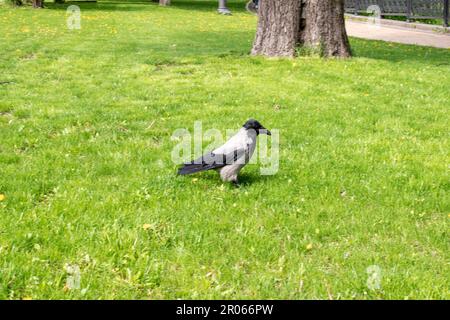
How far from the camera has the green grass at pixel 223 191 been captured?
395 centimetres

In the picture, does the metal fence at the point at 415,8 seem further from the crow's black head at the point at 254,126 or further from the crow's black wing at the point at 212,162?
the crow's black wing at the point at 212,162

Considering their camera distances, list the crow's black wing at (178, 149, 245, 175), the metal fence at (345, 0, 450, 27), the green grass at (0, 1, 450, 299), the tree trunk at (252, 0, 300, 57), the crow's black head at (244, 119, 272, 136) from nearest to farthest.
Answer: the green grass at (0, 1, 450, 299) < the crow's black wing at (178, 149, 245, 175) < the crow's black head at (244, 119, 272, 136) < the tree trunk at (252, 0, 300, 57) < the metal fence at (345, 0, 450, 27)

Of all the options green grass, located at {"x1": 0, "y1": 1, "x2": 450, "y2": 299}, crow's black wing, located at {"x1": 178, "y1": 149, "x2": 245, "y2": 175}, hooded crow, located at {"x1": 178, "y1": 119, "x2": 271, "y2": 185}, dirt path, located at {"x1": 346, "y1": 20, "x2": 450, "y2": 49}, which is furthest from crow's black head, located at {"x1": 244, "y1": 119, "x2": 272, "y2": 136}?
dirt path, located at {"x1": 346, "y1": 20, "x2": 450, "y2": 49}

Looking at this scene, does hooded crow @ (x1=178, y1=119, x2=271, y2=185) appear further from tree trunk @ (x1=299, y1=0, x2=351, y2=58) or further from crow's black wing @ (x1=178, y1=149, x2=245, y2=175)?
tree trunk @ (x1=299, y1=0, x2=351, y2=58)

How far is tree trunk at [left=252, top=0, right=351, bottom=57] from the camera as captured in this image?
44.3 ft

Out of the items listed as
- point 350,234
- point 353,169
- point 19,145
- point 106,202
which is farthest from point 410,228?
Answer: point 19,145

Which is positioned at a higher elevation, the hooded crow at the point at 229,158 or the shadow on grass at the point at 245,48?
the shadow on grass at the point at 245,48

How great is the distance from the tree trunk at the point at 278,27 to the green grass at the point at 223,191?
2077mm

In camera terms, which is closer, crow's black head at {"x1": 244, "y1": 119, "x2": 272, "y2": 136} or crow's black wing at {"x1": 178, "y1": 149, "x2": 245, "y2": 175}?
crow's black wing at {"x1": 178, "y1": 149, "x2": 245, "y2": 175}

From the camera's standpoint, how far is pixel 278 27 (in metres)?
13.8

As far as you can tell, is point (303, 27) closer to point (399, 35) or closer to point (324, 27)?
point (324, 27)

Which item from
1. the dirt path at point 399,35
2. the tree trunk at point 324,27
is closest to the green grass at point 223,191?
the tree trunk at point 324,27

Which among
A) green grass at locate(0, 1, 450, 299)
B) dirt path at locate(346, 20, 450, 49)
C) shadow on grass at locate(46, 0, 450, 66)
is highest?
dirt path at locate(346, 20, 450, 49)

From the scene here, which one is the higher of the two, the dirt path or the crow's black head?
the dirt path
